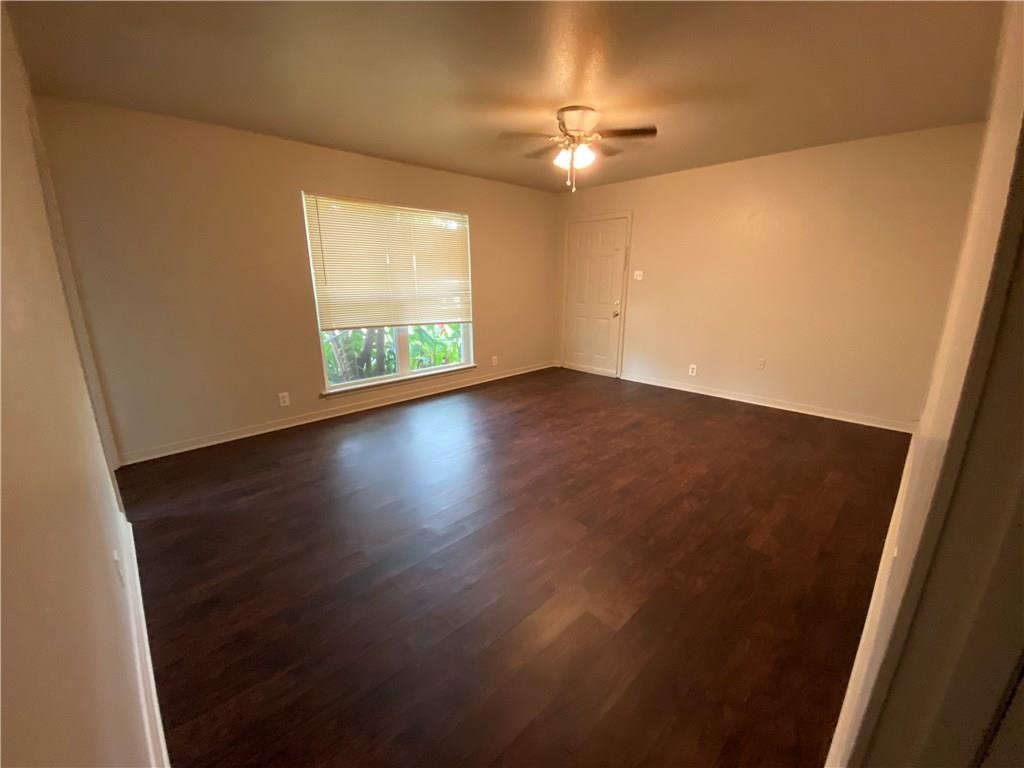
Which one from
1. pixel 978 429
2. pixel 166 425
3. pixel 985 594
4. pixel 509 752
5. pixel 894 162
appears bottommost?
pixel 509 752

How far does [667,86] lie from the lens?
2.36 meters

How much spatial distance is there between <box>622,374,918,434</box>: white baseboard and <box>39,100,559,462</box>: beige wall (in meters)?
3.41

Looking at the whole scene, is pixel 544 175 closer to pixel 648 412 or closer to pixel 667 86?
pixel 667 86

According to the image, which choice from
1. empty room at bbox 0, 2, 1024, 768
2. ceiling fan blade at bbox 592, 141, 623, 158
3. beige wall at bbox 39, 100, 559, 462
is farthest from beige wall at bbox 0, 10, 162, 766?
ceiling fan blade at bbox 592, 141, 623, 158

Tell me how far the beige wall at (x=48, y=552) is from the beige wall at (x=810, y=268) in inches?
187

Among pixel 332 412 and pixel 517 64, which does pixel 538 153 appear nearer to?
pixel 517 64

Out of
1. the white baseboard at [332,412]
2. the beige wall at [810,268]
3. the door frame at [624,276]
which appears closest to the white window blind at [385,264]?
the white baseboard at [332,412]

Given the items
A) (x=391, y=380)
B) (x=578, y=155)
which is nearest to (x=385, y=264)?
(x=391, y=380)

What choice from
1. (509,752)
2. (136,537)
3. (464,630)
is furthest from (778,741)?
(136,537)

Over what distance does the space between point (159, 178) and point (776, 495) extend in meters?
4.58

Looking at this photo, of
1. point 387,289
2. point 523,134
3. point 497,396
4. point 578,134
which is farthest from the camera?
point 497,396

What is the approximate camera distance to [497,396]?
464 cm

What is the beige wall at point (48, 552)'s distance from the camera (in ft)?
1.55

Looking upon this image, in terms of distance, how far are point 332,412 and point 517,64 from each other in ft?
10.5
